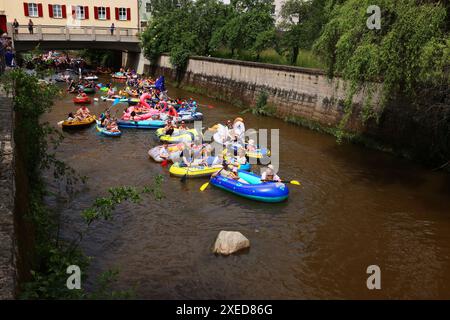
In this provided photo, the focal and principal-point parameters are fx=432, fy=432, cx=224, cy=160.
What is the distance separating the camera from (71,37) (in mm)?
38594

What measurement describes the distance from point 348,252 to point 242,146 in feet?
27.3

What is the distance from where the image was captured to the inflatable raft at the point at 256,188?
13859 millimetres

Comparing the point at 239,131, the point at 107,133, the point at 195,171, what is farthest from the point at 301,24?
the point at 195,171

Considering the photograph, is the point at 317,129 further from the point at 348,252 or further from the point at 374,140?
the point at 348,252

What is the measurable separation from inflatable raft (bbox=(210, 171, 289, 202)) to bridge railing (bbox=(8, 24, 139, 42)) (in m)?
29.5

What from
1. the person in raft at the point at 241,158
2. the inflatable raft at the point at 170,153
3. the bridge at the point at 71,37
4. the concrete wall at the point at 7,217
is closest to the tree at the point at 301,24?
the person in raft at the point at 241,158

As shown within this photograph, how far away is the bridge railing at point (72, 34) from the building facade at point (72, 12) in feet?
5.88

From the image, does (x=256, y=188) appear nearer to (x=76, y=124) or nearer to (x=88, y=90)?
(x=76, y=124)

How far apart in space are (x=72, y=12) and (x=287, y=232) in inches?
1520

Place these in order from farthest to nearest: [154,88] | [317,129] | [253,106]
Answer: [154,88] < [253,106] < [317,129]

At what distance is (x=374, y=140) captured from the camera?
19.9 m

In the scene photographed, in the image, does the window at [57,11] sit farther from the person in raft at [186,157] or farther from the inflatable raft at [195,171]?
the inflatable raft at [195,171]

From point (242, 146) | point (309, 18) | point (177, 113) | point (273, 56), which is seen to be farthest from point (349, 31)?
point (273, 56)

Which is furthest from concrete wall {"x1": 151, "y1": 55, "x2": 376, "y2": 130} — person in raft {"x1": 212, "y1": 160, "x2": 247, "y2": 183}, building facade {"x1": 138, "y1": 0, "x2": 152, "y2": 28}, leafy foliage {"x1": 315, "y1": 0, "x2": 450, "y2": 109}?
building facade {"x1": 138, "y1": 0, "x2": 152, "y2": 28}
